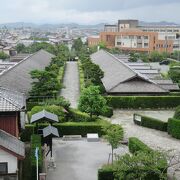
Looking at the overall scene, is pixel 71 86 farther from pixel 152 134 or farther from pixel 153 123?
pixel 152 134

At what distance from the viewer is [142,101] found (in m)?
45.6

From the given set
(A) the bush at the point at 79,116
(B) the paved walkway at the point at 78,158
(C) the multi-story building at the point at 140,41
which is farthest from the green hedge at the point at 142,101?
(C) the multi-story building at the point at 140,41

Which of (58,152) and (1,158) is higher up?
(1,158)

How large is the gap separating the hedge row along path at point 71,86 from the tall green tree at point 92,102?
877 centimetres

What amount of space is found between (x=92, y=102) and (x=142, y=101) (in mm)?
10230

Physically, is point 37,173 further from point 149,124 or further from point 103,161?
point 149,124

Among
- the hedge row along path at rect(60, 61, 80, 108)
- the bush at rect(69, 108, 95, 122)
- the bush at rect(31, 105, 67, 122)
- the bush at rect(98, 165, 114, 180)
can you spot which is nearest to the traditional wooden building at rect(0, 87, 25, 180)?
the bush at rect(98, 165, 114, 180)

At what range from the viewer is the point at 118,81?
49094 mm

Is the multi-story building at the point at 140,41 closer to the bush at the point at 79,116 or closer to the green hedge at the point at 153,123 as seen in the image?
the green hedge at the point at 153,123

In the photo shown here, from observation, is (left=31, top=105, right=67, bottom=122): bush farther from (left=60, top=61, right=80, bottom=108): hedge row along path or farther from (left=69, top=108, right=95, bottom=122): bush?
(left=60, top=61, right=80, bottom=108): hedge row along path

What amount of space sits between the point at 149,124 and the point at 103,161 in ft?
35.9

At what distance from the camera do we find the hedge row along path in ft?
167

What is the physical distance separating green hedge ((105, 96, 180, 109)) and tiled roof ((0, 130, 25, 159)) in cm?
2295

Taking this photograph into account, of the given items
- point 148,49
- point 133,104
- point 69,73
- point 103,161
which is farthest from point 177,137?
point 148,49
